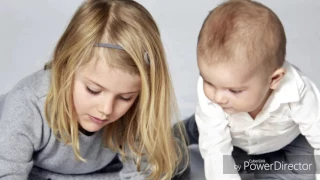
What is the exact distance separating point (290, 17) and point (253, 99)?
3.39ft

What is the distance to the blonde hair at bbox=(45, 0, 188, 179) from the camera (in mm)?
1538

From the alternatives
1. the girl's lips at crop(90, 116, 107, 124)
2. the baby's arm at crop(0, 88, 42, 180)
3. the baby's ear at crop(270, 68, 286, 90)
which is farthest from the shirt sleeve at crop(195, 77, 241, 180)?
the baby's arm at crop(0, 88, 42, 180)

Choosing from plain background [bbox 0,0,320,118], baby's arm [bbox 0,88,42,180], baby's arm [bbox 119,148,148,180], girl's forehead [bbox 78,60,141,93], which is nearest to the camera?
girl's forehead [bbox 78,60,141,93]

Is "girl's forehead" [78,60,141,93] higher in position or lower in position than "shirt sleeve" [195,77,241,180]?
higher

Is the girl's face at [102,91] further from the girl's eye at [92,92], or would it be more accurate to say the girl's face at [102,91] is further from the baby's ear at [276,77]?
the baby's ear at [276,77]

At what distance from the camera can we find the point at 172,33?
2.50 m

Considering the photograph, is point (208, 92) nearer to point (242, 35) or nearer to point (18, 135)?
point (242, 35)

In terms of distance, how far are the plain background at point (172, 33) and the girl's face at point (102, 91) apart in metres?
0.55

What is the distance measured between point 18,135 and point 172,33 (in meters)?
1.00

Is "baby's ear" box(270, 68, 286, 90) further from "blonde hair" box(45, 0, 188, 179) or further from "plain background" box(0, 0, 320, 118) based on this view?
"plain background" box(0, 0, 320, 118)

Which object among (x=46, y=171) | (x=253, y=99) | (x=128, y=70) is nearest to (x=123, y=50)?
(x=128, y=70)

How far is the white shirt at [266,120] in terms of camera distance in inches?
65.7

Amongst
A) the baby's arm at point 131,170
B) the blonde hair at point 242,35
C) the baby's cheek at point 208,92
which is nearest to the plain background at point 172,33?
the baby's arm at point 131,170

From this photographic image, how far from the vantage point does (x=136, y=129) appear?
5.79 ft
